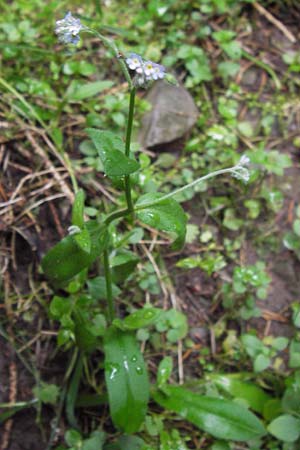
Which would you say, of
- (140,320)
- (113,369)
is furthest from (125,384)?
(140,320)

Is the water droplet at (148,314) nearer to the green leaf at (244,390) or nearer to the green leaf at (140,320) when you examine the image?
the green leaf at (140,320)

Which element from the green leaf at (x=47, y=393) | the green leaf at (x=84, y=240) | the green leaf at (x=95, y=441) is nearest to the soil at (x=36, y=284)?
the green leaf at (x=47, y=393)

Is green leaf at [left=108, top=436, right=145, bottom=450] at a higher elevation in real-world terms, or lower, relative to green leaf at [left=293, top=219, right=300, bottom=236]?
lower

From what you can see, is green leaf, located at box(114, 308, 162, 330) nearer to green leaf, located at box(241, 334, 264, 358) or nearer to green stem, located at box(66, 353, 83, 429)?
green stem, located at box(66, 353, 83, 429)

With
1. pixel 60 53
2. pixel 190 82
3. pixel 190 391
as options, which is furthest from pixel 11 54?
pixel 190 391

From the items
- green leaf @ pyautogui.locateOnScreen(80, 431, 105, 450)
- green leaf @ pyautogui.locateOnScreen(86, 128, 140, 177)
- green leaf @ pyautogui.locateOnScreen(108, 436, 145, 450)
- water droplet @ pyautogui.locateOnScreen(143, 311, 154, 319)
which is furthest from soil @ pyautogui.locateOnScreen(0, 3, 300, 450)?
green leaf @ pyautogui.locateOnScreen(86, 128, 140, 177)

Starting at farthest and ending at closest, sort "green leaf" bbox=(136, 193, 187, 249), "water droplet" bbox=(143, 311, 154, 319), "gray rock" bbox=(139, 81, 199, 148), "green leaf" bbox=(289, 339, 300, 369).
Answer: "gray rock" bbox=(139, 81, 199, 148)
"green leaf" bbox=(289, 339, 300, 369)
"water droplet" bbox=(143, 311, 154, 319)
"green leaf" bbox=(136, 193, 187, 249)
